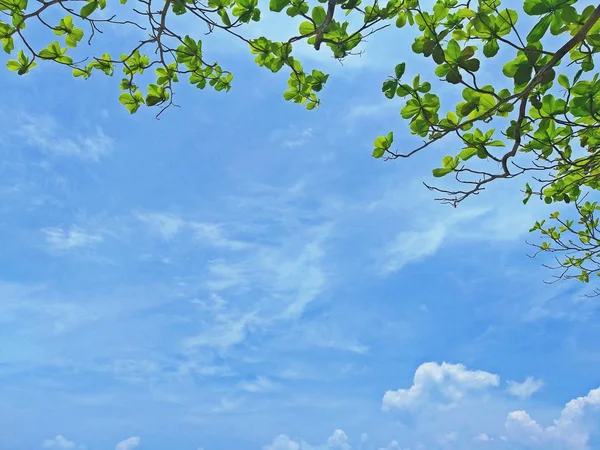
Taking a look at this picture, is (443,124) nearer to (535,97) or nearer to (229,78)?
(535,97)

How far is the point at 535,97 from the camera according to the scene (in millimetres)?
2637

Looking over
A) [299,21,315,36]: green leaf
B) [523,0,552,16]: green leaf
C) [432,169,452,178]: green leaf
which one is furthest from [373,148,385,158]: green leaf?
[523,0,552,16]: green leaf

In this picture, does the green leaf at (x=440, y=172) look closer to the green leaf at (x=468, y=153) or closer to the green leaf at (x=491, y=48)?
the green leaf at (x=468, y=153)

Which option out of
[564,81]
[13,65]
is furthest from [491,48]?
[13,65]

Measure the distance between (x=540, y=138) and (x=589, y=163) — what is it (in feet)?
2.01

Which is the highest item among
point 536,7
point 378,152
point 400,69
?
point 400,69

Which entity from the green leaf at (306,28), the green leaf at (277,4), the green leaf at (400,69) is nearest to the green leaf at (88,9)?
the green leaf at (277,4)

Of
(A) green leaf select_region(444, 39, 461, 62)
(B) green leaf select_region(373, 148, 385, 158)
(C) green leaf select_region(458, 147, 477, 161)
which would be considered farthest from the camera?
(B) green leaf select_region(373, 148, 385, 158)

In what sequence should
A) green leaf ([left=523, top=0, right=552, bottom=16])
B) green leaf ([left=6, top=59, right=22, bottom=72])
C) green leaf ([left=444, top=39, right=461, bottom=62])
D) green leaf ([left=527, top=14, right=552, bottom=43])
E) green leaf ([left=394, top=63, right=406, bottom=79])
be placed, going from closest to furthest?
green leaf ([left=523, top=0, right=552, bottom=16]) → green leaf ([left=527, top=14, right=552, bottom=43]) → green leaf ([left=444, top=39, right=461, bottom=62]) → green leaf ([left=394, top=63, right=406, bottom=79]) → green leaf ([left=6, top=59, right=22, bottom=72])

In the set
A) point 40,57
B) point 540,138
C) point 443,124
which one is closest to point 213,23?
point 40,57

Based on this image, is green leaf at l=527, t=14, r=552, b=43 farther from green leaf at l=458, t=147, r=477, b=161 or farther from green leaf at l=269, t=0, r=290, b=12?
green leaf at l=269, t=0, r=290, b=12

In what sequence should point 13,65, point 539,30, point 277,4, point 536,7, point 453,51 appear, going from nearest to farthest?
point 536,7, point 539,30, point 453,51, point 277,4, point 13,65

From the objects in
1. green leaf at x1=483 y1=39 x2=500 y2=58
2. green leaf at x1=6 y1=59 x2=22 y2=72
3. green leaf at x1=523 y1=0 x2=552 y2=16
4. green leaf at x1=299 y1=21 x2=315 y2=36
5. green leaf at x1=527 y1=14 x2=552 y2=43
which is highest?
green leaf at x1=6 y1=59 x2=22 y2=72

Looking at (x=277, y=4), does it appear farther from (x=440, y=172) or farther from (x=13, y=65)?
(x=13, y=65)
